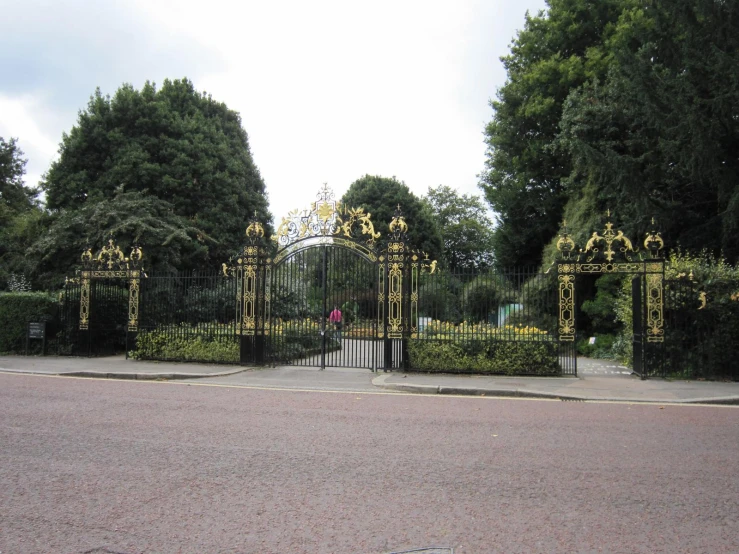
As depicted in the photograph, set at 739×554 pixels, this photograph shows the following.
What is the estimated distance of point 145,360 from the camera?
15.8m

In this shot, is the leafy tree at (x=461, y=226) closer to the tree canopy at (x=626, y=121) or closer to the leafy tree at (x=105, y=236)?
the tree canopy at (x=626, y=121)

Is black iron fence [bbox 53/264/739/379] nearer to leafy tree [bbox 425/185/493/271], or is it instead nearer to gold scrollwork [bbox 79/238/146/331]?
gold scrollwork [bbox 79/238/146/331]

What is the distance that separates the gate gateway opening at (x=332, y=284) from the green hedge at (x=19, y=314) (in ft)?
20.9

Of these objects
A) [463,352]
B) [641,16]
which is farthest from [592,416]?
[641,16]

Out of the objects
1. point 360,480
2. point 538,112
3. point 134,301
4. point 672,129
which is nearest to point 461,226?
point 538,112

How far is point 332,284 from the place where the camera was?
14.9 meters

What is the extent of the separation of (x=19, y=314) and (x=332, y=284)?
10092 mm

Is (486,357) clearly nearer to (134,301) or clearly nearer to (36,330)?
(134,301)

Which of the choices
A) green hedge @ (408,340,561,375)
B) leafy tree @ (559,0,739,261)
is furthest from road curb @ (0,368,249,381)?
leafy tree @ (559,0,739,261)

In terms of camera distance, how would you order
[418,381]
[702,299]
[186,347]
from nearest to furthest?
[418,381] → [702,299] → [186,347]

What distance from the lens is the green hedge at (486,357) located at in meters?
13.3

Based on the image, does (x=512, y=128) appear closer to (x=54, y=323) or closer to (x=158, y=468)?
(x=54, y=323)

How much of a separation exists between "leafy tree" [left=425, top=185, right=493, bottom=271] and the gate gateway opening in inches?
1665

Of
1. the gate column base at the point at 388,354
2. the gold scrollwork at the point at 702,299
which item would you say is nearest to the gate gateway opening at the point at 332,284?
the gate column base at the point at 388,354
